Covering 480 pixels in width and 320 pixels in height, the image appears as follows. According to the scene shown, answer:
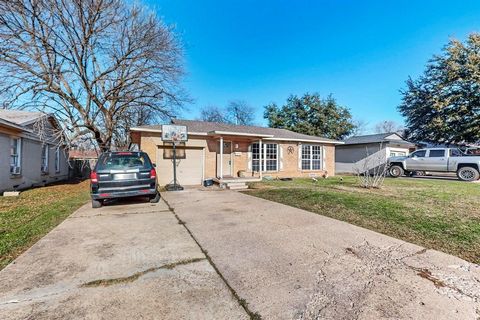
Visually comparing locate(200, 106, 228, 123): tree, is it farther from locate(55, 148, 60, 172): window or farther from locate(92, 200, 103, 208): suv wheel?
locate(92, 200, 103, 208): suv wheel

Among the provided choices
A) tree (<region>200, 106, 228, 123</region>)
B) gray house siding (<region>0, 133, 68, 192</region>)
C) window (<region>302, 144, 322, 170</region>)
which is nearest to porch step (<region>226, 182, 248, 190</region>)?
window (<region>302, 144, 322, 170</region>)

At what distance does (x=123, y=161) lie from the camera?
6.47 m

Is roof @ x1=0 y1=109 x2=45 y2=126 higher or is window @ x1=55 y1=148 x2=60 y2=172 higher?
roof @ x1=0 y1=109 x2=45 y2=126

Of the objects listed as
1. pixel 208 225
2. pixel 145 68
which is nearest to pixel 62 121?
pixel 145 68

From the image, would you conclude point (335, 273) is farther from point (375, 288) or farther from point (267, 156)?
point (267, 156)

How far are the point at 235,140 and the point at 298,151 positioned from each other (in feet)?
15.5

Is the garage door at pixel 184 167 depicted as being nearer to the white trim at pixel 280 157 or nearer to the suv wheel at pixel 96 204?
the suv wheel at pixel 96 204

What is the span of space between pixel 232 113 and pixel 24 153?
36.6 meters

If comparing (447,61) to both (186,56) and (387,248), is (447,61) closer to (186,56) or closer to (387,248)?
(186,56)

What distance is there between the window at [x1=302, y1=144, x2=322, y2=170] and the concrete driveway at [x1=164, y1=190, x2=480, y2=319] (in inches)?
432

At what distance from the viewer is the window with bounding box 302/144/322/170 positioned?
15.4m

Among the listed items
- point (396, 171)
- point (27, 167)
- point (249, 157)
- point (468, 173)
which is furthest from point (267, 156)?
point (27, 167)

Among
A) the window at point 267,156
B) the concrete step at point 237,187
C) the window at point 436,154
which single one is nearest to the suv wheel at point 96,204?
the concrete step at point 237,187

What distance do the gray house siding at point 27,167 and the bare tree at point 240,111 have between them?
3324cm
